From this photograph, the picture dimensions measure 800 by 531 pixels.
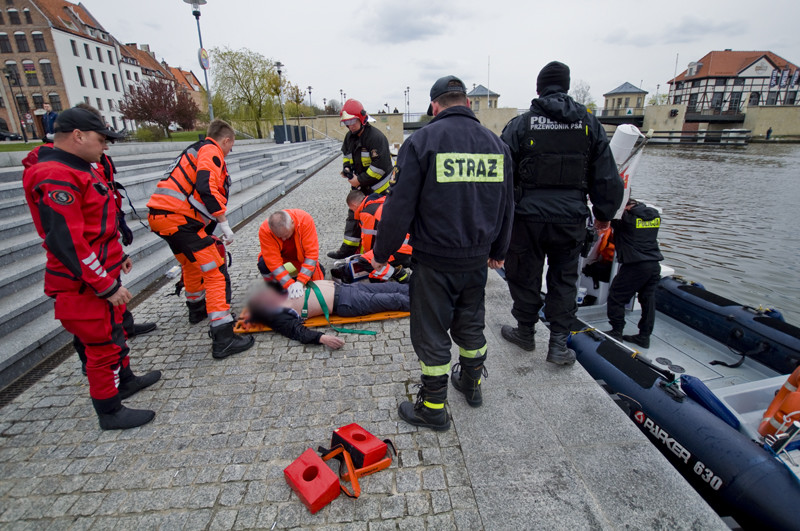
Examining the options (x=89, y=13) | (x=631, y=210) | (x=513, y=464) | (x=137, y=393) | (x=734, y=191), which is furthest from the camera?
(x=89, y=13)

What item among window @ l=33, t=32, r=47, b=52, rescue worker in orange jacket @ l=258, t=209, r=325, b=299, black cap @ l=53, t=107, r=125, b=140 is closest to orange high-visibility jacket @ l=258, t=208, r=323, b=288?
rescue worker in orange jacket @ l=258, t=209, r=325, b=299

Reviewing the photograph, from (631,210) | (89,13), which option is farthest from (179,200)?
(89,13)

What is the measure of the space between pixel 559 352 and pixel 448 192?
5.67 ft

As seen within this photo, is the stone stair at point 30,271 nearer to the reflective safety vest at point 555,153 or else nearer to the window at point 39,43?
the reflective safety vest at point 555,153

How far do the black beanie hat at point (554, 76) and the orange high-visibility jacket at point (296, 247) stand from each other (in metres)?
2.43

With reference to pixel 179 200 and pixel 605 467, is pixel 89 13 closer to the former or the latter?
pixel 179 200

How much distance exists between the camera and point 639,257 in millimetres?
4027

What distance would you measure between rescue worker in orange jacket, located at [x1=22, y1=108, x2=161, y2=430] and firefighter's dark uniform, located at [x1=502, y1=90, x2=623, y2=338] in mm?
2804

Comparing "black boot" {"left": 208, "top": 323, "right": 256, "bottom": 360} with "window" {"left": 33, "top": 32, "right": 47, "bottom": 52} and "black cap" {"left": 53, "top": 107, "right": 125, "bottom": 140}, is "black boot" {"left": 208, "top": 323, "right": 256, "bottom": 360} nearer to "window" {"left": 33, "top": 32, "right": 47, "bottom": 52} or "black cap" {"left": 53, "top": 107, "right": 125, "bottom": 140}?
"black cap" {"left": 53, "top": 107, "right": 125, "bottom": 140}

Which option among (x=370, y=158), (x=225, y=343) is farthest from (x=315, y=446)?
(x=370, y=158)

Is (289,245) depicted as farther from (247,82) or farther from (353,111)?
(247,82)

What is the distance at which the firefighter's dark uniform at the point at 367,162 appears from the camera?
19.0 feet

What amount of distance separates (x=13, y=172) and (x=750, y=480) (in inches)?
352

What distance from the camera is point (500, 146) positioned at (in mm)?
2279
